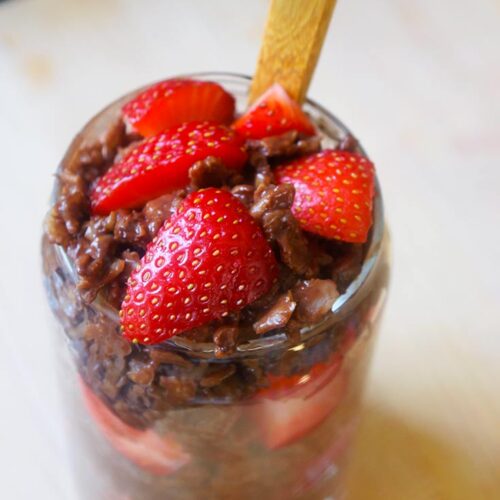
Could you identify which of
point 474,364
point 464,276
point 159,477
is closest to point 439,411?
point 474,364

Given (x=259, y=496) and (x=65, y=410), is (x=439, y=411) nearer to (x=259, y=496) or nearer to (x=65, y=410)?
(x=259, y=496)

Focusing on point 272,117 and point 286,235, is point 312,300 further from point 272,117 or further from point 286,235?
point 272,117

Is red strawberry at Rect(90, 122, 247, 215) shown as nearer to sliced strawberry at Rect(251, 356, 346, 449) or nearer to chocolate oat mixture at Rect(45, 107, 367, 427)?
chocolate oat mixture at Rect(45, 107, 367, 427)

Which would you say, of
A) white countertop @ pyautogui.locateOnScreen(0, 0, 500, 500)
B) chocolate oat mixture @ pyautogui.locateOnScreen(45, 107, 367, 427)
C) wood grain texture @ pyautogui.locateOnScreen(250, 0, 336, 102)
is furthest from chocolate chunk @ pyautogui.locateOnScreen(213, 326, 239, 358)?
white countertop @ pyautogui.locateOnScreen(0, 0, 500, 500)

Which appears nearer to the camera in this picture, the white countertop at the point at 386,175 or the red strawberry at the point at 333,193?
the red strawberry at the point at 333,193

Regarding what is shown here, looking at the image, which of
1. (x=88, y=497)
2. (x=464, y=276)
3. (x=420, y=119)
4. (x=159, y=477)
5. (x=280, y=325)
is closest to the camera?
(x=280, y=325)

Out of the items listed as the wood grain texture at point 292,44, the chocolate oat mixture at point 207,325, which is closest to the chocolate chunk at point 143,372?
the chocolate oat mixture at point 207,325

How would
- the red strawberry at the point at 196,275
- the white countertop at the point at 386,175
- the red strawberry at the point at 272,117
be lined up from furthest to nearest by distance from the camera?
the white countertop at the point at 386,175
the red strawberry at the point at 272,117
the red strawberry at the point at 196,275

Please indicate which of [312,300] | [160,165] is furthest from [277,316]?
[160,165]

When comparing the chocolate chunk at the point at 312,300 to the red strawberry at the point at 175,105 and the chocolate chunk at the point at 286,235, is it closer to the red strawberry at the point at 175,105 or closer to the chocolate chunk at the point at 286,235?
the chocolate chunk at the point at 286,235
